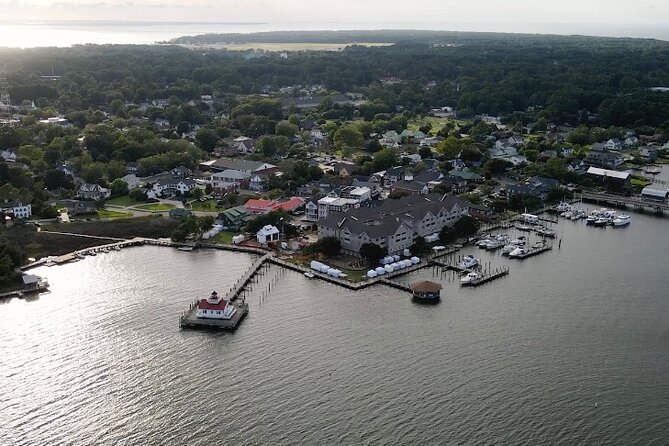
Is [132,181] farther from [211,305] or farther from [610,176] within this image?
[610,176]

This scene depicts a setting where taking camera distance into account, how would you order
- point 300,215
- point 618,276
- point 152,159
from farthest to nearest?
point 152,159 < point 300,215 < point 618,276

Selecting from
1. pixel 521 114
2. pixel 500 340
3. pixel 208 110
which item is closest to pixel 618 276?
pixel 500 340

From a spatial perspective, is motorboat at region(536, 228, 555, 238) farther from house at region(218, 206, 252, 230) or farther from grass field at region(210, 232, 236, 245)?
grass field at region(210, 232, 236, 245)

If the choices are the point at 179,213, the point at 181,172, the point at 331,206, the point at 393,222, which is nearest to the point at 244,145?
the point at 181,172

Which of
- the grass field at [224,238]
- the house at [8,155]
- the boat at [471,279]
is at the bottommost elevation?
the boat at [471,279]

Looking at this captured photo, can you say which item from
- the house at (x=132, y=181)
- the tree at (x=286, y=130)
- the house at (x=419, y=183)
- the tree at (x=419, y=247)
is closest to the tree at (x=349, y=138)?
the tree at (x=286, y=130)

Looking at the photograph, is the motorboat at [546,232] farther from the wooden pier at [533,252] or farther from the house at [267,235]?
the house at [267,235]

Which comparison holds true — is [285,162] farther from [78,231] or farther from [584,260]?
[584,260]
